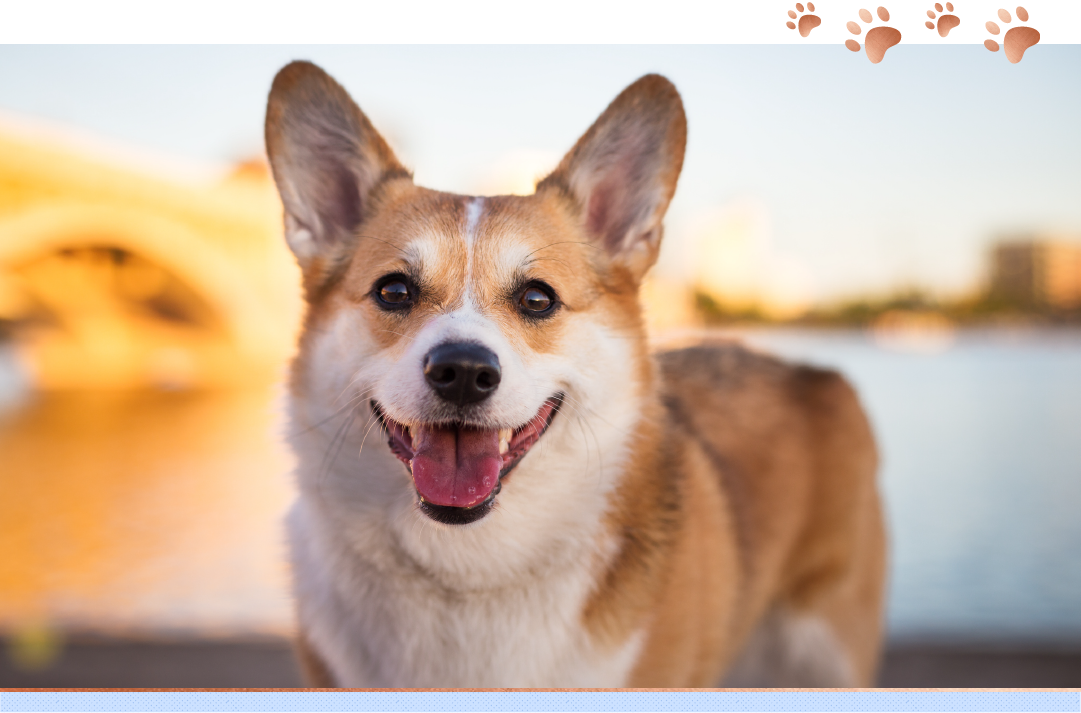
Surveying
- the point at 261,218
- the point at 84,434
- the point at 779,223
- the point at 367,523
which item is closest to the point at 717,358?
the point at 779,223

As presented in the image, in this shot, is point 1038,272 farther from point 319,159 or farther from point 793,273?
point 319,159

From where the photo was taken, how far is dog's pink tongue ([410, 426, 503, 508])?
144 cm

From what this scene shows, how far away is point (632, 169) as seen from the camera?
1.80m

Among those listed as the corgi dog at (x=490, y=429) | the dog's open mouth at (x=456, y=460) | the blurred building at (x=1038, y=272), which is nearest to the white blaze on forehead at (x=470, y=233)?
the corgi dog at (x=490, y=429)

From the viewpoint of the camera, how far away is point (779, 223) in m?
2.76

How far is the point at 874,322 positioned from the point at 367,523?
2458mm

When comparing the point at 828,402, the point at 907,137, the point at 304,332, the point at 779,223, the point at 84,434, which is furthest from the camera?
the point at 84,434

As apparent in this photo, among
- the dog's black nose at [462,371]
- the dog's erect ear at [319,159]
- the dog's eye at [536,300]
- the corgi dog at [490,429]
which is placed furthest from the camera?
the dog's erect ear at [319,159]

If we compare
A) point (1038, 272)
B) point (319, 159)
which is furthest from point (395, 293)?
point (1038, 272)

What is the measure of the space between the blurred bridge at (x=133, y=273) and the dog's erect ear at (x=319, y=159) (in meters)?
3.85

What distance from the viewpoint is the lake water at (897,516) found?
9.89ft

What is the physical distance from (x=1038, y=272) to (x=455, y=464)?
8.26 feet

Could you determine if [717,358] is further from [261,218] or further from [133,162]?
[261,218]

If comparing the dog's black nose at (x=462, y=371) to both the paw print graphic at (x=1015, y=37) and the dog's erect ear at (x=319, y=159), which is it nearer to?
the dog's erect ear at (x=319, y=159)
